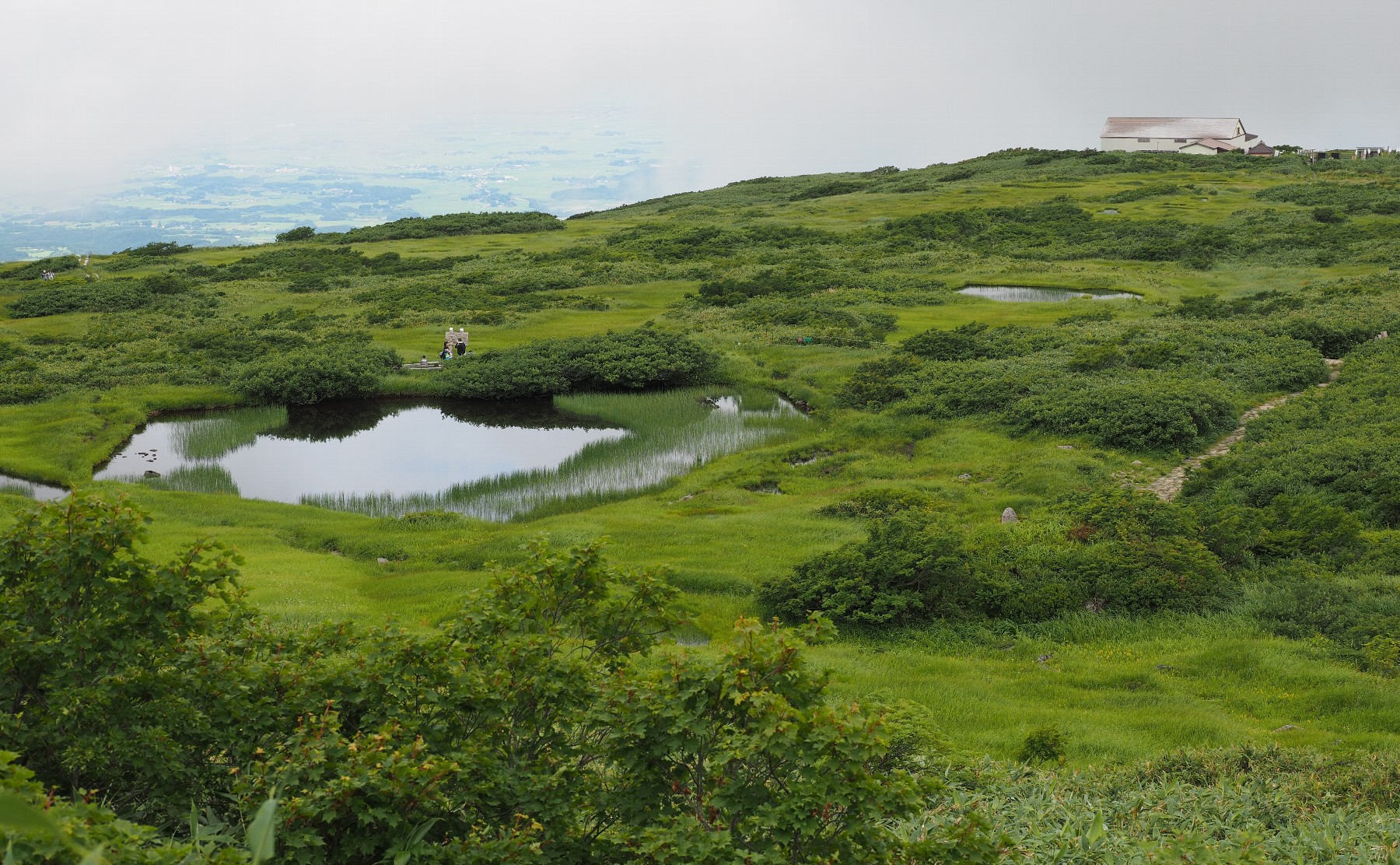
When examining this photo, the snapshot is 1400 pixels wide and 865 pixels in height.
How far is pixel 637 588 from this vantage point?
329 inches

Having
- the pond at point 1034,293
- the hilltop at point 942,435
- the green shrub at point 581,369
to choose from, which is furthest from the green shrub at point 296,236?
the pond at point 1034,293

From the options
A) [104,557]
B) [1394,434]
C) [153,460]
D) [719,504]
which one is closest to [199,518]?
[153,460]

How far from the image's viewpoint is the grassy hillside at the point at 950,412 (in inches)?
612

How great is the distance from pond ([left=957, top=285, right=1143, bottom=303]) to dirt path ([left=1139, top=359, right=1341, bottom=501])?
69.4 ft

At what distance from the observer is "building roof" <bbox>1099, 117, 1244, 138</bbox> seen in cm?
12788

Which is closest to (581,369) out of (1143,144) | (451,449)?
(451,449)

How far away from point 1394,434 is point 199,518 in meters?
27.5

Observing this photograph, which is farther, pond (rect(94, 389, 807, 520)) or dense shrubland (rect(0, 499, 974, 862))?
pond (rect(94, 389, 807, 520))

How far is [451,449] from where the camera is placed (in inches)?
1314

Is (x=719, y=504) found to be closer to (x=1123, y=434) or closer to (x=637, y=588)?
(x=1123, y=434)

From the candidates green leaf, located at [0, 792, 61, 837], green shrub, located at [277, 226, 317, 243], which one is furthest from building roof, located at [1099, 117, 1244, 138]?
green leaf, located at [0, 792, 61, 837]

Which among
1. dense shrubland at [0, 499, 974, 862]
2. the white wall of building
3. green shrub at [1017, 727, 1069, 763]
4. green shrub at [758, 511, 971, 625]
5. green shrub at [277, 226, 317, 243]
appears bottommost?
green shrub at [1017, 727, 1069, 763]

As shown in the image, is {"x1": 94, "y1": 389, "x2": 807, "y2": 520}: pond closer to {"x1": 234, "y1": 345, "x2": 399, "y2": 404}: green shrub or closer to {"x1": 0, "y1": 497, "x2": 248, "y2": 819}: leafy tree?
{"x1": 234, "y1": 345, "x2": 399, "y2": 404}: green shrub

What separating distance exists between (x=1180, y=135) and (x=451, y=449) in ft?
395
